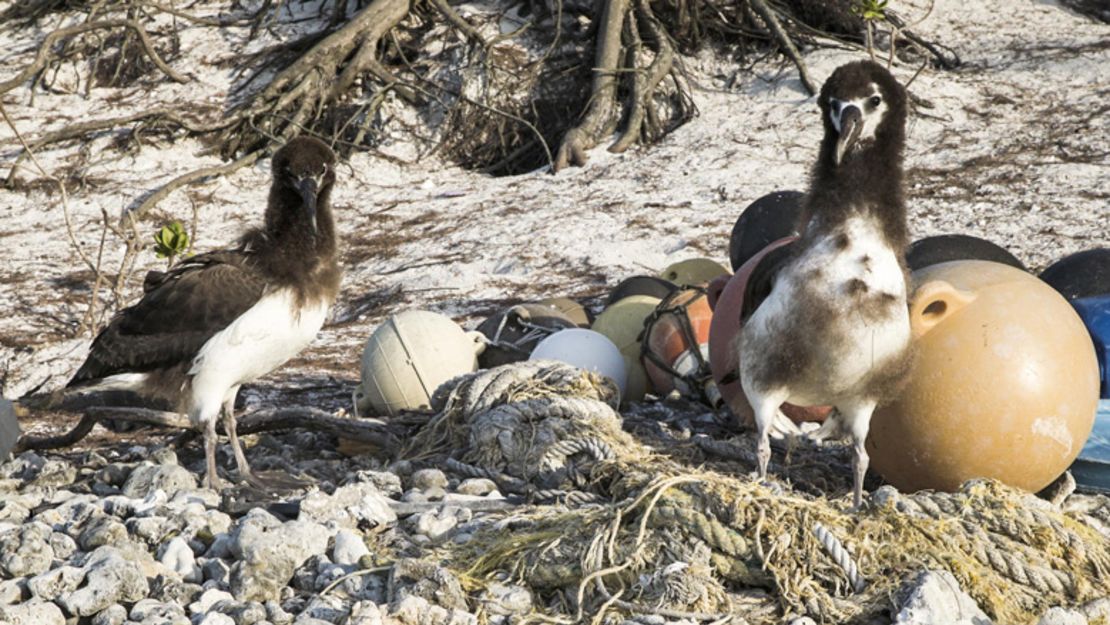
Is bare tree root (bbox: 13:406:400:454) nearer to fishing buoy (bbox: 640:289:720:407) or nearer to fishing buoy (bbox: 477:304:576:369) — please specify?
fishing buoy (bbox: 477:304:576:369)

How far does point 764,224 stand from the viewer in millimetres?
7891

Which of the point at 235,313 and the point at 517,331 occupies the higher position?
the point at 235,313

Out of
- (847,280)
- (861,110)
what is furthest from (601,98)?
(847,280)

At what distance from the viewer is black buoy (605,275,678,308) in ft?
27.3

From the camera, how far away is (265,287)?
6172mm

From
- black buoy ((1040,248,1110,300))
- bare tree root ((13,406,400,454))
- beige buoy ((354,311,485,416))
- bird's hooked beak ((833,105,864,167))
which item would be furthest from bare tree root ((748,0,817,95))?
bird's hooked beak ((833,105,864,167))

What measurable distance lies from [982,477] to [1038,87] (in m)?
9.76

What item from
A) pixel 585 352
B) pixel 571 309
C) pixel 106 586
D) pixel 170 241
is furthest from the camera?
pixel 170 241

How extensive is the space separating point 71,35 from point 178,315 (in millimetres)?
10254

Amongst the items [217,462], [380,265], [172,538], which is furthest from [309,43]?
[172,538]

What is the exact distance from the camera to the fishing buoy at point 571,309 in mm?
8523

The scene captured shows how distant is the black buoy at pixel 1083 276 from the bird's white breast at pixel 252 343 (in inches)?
149

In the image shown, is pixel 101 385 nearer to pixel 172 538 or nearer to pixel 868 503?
pixel 172 538

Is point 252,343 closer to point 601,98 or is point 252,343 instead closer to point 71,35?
point 601,98
